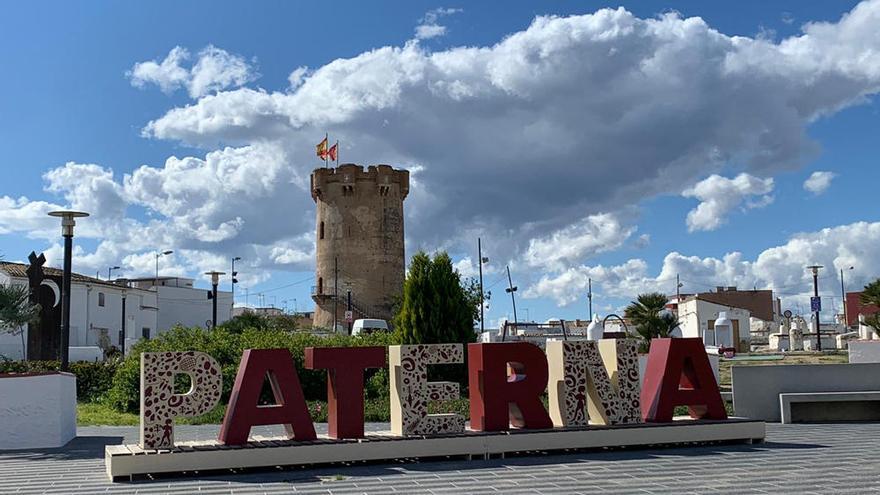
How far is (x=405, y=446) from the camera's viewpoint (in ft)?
41.5

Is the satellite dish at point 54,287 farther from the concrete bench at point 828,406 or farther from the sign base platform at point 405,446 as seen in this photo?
the concrete bench at point 828,406

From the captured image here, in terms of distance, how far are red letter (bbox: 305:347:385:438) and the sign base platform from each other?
0.29m

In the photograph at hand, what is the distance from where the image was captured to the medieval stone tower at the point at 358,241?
67.6 m

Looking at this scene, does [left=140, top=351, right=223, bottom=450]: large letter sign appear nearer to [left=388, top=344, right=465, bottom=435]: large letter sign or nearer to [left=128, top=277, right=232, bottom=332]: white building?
[left=388, top=344, right=465, bottom=435]: large letter sign

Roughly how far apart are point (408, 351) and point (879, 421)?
10145 millimetres

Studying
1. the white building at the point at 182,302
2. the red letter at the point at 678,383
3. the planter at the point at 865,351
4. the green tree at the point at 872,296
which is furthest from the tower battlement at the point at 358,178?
the red letter at the point at 678,383

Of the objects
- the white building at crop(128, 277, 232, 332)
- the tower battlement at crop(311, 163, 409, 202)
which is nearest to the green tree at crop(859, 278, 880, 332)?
the tower battlement at crop(311, 163, 409, 202)

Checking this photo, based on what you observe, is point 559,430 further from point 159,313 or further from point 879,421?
point 159,313

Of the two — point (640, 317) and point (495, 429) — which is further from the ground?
point (640, 317)

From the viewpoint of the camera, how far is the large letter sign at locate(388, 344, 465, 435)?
13.1m

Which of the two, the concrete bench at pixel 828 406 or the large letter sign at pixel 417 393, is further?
the concrete bench at pixel 828 406

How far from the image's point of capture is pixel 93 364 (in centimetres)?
2736

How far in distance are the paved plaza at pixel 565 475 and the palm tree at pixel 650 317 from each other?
61.9 ft

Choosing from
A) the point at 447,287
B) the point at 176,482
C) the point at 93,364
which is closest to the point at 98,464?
the point at 176,482
